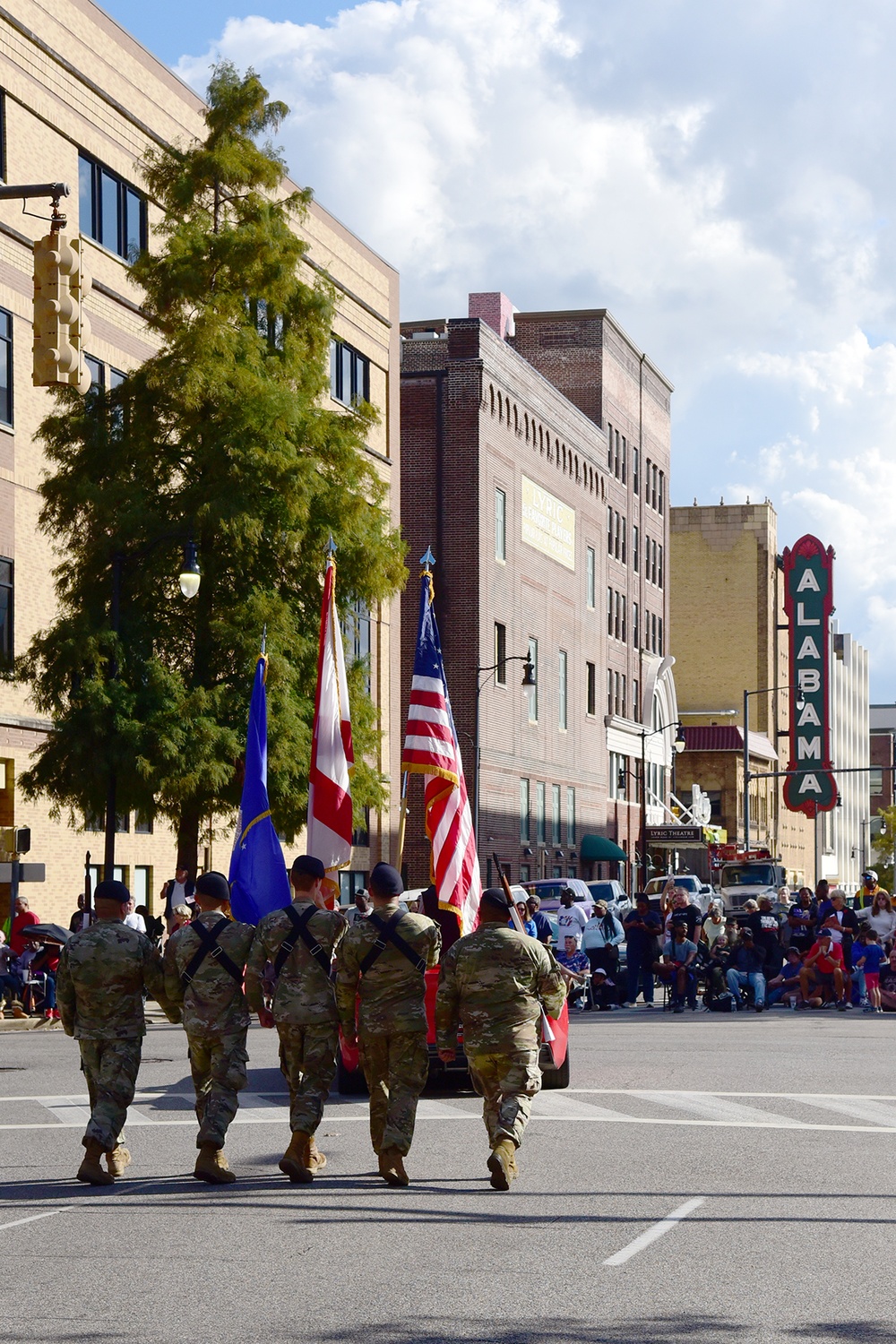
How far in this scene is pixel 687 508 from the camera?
110m

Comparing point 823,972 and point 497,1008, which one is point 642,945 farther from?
point 497,1008

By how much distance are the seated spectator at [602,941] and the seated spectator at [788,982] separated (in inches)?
91.2

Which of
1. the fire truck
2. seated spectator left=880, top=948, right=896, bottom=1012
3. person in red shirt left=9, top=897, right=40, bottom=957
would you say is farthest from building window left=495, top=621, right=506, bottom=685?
person in red shirt left=9, top=897, right=40, bottom=957

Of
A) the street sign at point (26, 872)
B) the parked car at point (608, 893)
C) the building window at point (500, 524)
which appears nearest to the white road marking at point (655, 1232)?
the street sign at point (26, 872)

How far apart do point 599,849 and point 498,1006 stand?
55340 mm

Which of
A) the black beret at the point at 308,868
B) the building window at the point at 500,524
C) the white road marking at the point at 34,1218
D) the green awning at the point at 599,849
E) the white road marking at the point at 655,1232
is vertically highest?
the building window at the point at 500,524

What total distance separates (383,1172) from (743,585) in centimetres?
9940

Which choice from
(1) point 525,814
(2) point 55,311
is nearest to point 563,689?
(1) point 525,814

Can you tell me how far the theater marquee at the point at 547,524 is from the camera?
62500mm

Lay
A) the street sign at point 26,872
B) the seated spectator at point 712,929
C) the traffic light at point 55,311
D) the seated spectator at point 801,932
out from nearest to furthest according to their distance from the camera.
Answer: the traffic light at point 55,311
the seated spectator at point 712,929
the seated spectator at point 801,932
the street sign at point 26,872

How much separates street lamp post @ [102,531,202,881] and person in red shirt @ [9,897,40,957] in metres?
1.14

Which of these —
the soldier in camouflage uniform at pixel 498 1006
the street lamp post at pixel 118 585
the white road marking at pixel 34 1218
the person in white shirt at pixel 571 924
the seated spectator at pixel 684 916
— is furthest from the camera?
the seated spectator at pixel 684 916

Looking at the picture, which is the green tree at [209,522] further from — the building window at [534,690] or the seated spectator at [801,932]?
the building window at [534,690]

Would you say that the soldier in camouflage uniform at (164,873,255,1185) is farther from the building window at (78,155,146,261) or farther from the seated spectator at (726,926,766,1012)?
the building window at (78,155,146,261)
